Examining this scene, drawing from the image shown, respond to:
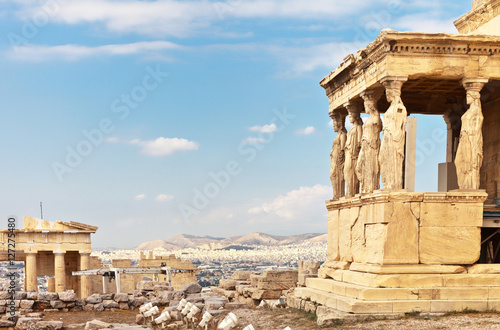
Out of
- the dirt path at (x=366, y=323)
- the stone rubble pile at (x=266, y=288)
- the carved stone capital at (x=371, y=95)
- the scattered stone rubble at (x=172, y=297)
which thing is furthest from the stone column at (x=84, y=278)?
the carved stone capital at (x=371, y=95)

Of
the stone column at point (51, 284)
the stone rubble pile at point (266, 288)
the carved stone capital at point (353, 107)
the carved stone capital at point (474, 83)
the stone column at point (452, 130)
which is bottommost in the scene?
the stone column at point (51, 284)

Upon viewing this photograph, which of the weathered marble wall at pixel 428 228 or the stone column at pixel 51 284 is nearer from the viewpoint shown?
the weathered marble wall at pixel 428 228

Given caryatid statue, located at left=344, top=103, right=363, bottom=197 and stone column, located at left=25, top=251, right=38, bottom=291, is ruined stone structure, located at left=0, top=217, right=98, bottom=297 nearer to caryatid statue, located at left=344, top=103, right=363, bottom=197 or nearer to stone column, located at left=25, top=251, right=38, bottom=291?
stone column, located at left=25, top=251, right=38, bottom=291

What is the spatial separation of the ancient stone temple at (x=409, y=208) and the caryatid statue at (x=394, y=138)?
0.8 inches

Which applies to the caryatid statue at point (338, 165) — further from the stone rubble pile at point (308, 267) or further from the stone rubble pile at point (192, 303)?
the stone rubble pile at point (308, 267)

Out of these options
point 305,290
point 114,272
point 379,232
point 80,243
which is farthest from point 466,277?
point 80,243

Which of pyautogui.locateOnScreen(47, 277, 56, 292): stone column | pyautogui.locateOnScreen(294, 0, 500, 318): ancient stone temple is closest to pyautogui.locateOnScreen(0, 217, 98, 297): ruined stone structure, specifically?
pyautogui.locateOnScreen(47, 277, 56, 292): stone column

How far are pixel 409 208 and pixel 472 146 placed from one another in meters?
1.90

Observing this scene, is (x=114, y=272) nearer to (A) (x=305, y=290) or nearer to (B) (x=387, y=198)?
(A) (x=305, y=290)

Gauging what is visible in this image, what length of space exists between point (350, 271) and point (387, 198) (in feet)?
6.74

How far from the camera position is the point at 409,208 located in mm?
13125

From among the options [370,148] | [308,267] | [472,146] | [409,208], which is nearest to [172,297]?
[308,267]

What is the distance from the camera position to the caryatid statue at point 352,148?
15.9 meters

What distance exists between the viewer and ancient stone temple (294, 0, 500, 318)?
1272 centimetres
